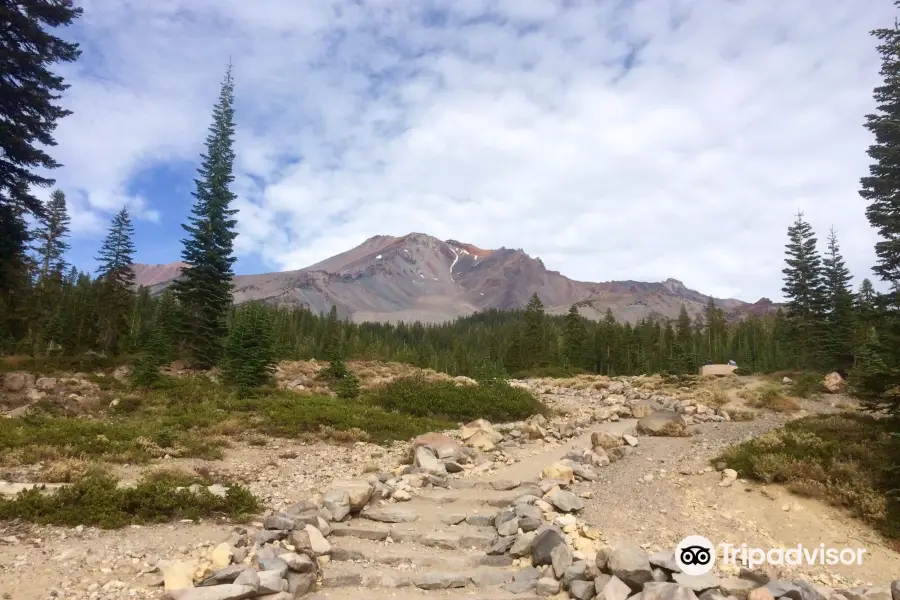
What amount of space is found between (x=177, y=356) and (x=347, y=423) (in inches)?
826

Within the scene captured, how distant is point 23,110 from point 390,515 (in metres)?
24.8

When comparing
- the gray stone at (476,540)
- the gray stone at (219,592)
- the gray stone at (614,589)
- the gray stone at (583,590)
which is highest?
the gray stone at (219,592)

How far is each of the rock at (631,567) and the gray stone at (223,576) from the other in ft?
15.6

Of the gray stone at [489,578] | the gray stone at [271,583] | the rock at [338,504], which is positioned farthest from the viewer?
the rock at [338,504]

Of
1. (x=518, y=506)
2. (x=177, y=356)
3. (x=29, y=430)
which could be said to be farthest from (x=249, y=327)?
(x=518, y=506)

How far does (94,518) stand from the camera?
7598mm

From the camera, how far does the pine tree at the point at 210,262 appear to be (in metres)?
32.6

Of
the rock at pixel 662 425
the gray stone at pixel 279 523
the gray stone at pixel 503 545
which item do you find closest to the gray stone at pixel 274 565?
the gray stone at pixel 279 523

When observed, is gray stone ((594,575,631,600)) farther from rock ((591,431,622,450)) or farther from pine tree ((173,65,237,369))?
pine tree ((173,65,237,369))

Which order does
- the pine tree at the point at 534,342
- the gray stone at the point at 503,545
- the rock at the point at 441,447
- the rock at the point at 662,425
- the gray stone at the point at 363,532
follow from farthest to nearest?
the pine tree at the point at 534,342 → the rock at the point at 662,425 → the rock at the point at 441,447 → the gray stone at the point at 363,532 → the gray stone at the point at 503,545

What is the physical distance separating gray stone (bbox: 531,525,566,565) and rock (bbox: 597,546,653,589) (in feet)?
3.24

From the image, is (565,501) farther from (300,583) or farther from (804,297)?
(804,297)

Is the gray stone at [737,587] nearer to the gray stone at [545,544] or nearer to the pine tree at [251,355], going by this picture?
the gray stone at [545,544]

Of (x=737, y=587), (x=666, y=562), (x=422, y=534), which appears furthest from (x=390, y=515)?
(x=737, y=587)
